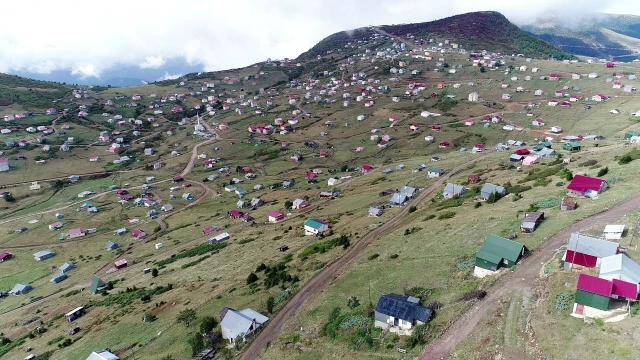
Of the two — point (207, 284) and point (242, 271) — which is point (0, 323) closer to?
A: point (207, 284)

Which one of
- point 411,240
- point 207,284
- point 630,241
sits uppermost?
point 630,241

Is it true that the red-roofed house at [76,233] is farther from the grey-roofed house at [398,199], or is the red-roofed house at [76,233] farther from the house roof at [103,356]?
the grey-roofed house at [398,199]

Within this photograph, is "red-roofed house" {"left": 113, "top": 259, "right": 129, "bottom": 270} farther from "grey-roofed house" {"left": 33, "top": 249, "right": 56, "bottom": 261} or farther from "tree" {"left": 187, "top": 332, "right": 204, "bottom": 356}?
"tree" {"left": 187, "top": 332, "right": 204, "bottom": 356}

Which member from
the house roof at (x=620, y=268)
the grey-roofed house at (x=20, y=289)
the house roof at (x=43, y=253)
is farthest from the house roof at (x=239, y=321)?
the house roof at (x=43, y=253)

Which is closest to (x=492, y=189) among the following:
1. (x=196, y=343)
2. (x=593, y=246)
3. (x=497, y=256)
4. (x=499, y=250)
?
(x=499, y=250)

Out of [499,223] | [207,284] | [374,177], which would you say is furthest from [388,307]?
[374,177]

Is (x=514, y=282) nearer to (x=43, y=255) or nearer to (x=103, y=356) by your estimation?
(x=103, y=356)

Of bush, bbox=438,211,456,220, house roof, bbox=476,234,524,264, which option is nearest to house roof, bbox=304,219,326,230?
bush, bbox=438,211,456,220
